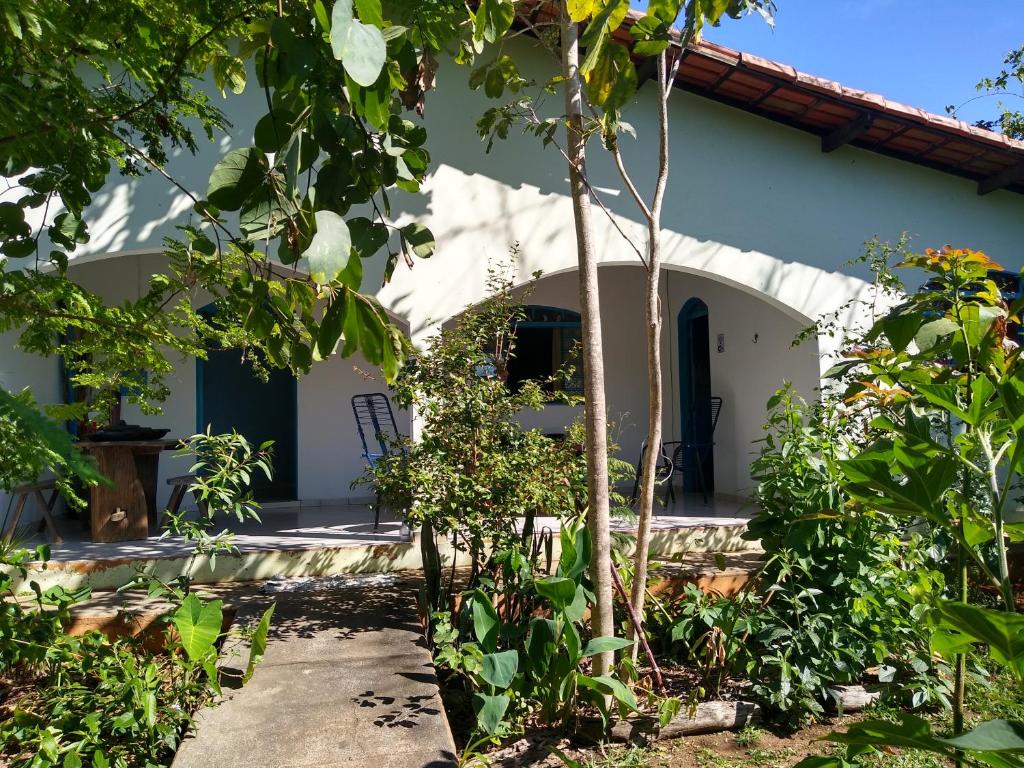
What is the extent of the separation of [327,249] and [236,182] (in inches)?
19.4

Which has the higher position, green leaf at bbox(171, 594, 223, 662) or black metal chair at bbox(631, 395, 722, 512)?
black metal chair at bbox(631, 395, 722, 512)

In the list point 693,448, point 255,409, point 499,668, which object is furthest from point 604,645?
Result: point 255,409

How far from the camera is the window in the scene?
9602 millimetres

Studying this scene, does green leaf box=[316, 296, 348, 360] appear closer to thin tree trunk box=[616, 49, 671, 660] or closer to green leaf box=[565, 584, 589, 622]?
green leaf box=[565, 584, 589, 622]

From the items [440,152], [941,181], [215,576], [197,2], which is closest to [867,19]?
[941,181]

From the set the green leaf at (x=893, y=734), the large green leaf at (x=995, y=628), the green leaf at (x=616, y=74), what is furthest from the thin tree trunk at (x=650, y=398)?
the large green leaf at (x=995, y=628)

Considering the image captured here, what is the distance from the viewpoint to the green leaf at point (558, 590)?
3469 millimetres

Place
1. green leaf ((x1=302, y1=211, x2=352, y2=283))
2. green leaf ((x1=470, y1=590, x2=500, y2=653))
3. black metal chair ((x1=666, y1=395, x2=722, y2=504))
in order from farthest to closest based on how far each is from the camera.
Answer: black metal chair ((x1=666, y1=395, x2=722, y2=504)), green leaf ((x1=470, y1=590, x2=500, y2=653)), green leaf ((x1=302, y1=211, x2=352, y2=283))

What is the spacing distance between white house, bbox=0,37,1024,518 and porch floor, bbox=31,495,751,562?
29.4 inches

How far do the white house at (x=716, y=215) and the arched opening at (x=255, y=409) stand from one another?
1.14 meters

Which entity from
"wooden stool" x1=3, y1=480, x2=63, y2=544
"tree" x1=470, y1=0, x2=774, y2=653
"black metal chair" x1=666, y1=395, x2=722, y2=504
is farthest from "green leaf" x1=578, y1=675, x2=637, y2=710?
"black metal chair" x1=666, y1=395, x2=722, y2=504

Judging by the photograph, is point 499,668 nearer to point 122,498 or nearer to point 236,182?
point 236,182

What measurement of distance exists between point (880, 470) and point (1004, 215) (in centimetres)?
835

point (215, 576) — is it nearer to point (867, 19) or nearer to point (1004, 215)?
point (867, 19)
